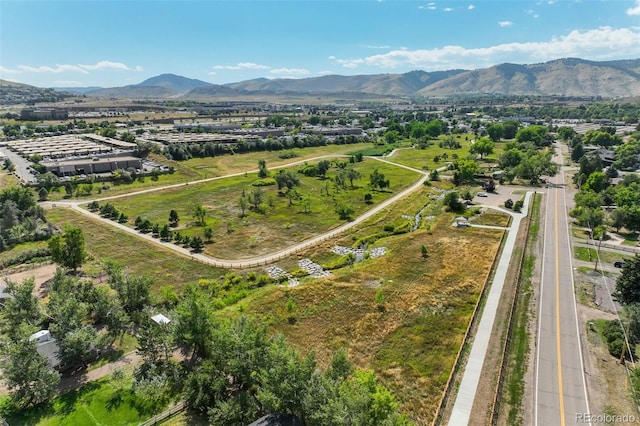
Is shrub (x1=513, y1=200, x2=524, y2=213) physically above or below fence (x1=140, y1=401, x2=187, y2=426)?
above

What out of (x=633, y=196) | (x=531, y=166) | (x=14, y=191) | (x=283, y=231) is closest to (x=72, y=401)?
(x=283, y=231)

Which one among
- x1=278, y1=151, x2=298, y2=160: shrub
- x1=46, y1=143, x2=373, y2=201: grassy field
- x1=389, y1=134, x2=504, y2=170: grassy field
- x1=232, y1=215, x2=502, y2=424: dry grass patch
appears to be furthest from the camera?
x1=278, y1=151, x2=298, y2=160: shrub

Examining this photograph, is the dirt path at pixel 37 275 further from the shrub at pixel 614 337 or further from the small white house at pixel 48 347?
the shrub at pixel 614 337

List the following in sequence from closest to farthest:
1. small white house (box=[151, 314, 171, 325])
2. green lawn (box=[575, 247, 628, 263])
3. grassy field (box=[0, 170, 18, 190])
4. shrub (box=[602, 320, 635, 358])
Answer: shrub (box=[602, 320, 635, 358]) < small white house (box=[151, 314, 171, 325]) < green lawn (box=[575, 247, 628, 263]) < grassy field (box=[0, 170, 18, 190])

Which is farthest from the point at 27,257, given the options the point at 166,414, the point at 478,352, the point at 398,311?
the point at 478,352

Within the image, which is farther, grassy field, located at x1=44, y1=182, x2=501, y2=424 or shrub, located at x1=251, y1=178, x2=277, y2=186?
shrub, located at x1=251, y1=178, x2=277, y2=186

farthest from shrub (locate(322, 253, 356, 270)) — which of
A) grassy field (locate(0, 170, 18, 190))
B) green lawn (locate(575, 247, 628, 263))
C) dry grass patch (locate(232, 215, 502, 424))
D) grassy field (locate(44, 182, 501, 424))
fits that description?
grassy field (locate(0, 170, 18, 190))

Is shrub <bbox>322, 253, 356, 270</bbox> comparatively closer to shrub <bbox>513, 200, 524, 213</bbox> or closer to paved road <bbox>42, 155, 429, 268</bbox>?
paved road <bbox>42, 155, 429, 268</bbox>

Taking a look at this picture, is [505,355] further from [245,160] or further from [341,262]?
[245,160]
